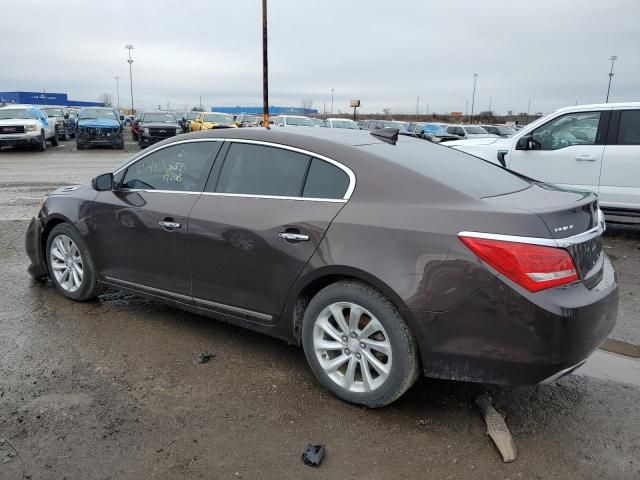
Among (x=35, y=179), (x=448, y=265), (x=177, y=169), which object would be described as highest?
(x=177, y=169)

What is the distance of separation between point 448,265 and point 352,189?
0.78 metres

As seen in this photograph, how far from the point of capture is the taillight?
276 centimetres

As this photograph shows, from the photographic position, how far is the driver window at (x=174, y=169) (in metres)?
4.12

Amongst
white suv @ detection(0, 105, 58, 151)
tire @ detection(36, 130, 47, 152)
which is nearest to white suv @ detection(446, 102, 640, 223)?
white suv @ detection(0, 105, 58, 151)

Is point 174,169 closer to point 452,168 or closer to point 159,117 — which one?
point 452,168

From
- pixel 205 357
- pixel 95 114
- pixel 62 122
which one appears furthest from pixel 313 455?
pixel 62 122

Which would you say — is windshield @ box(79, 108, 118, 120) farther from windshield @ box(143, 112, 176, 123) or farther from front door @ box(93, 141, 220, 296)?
front door @ box(93, 141, 220, 296)

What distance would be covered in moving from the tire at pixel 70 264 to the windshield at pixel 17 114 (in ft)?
66.0

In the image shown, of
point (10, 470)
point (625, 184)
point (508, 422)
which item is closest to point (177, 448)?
point (10, 470)

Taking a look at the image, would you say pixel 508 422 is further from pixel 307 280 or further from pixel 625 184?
pixel 625 184

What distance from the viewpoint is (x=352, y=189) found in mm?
3350

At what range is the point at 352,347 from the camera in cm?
328

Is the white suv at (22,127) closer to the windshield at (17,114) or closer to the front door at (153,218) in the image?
the windshield at (17,114)

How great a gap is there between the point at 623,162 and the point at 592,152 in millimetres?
420
